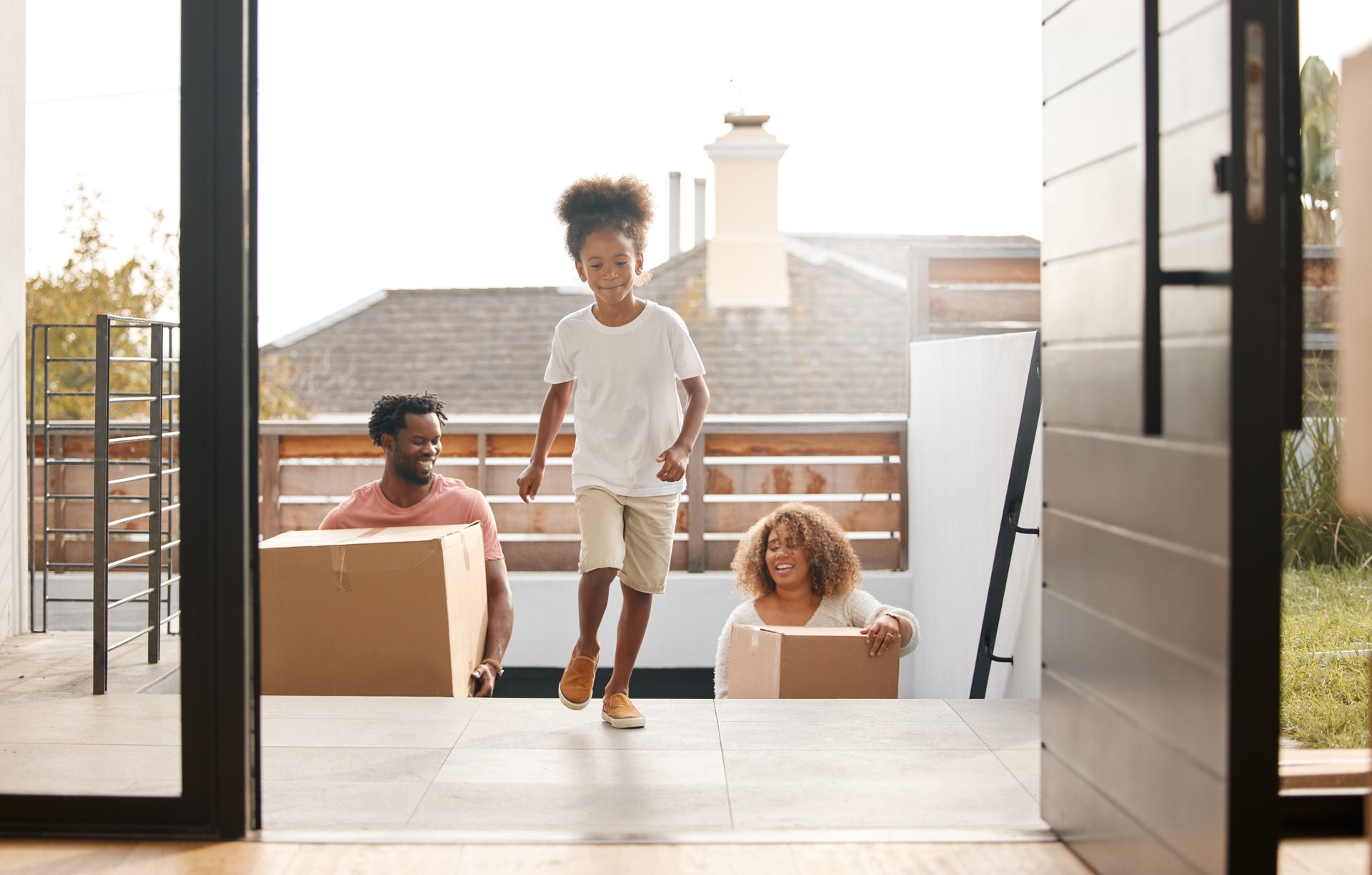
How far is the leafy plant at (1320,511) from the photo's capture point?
4.58 meters

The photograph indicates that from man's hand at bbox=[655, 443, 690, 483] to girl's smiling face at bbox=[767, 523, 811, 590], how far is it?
51.7 inches

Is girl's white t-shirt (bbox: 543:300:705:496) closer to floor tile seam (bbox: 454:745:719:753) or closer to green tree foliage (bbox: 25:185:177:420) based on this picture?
floor tile seam (bbox: 454:745:719:753)

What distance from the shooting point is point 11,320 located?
4.44 meters

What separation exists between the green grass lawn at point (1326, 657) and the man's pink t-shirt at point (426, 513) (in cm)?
251

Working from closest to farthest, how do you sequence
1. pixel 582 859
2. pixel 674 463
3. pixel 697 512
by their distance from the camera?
1. pixel 582 859
2. pixel 674 463
3. pixel 697 512

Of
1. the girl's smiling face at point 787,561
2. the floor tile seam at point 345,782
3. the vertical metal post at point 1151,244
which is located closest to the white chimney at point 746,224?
the girl's smiling face at point 787,561

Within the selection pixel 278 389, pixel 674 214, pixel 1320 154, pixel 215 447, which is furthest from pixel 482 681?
pixel 674 214

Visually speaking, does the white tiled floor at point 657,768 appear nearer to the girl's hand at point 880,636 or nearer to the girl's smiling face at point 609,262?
the girl's hand at point 880,636

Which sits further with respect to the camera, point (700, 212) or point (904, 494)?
point (700, 212)

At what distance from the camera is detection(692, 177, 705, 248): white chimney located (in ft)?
37.6

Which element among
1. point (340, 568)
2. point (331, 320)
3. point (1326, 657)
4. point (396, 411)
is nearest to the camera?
point (1326, 657)

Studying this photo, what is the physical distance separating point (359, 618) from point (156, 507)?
0.90m

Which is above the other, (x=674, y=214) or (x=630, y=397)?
(x=674, y=214)

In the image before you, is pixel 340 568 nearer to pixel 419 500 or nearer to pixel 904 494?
pixel 419 500
